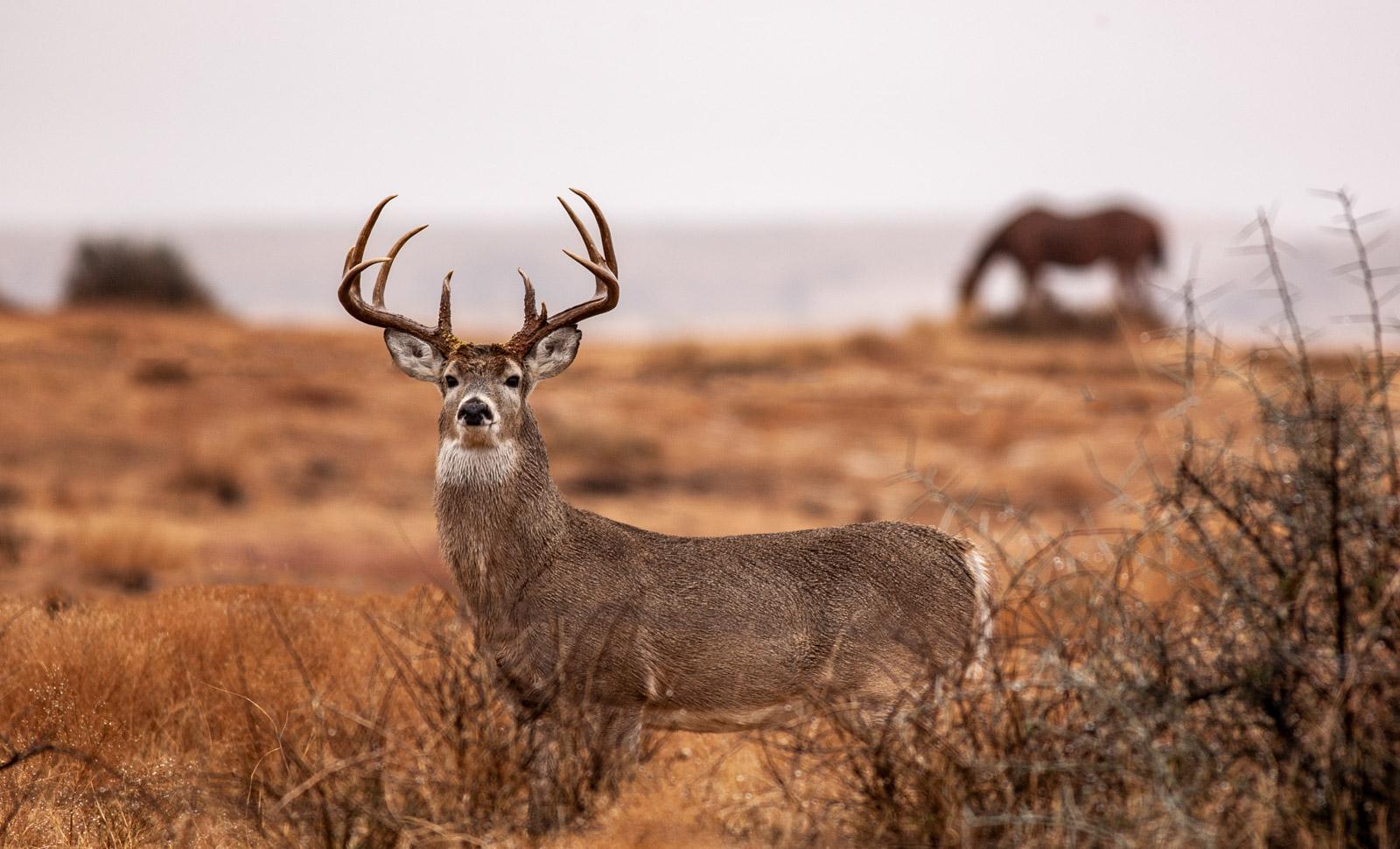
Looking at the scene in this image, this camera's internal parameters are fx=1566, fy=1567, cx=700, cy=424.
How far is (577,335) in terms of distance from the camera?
7.04 metres

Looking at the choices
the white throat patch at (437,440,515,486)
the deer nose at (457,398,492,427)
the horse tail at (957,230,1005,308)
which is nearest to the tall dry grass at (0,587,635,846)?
the white throat patch at (437,440,515,486)

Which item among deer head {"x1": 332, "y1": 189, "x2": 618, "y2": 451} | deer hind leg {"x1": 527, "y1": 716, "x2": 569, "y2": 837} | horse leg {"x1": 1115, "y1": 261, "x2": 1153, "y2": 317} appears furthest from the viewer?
horse leg {"x1": 1115, "y1": 261, "x2": 1153, "y2": 317}

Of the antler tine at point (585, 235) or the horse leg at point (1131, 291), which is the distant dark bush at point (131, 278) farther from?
the antler tine at point (585, 235)

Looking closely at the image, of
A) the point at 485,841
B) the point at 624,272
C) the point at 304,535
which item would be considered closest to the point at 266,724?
the point at 485,841

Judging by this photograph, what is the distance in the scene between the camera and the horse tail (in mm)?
35781

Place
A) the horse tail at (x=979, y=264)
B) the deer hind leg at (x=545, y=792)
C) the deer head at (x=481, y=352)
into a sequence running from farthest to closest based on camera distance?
the horse tail at (x=979, y=264), the deer head at (x=481, y=352), the deer hind leg at (x=545, y=792)

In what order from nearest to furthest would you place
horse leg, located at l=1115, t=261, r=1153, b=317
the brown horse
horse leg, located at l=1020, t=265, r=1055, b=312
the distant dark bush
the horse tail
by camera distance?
horse leg, located at l=1115, t=261, r=1153, b=317
horse leg, located at l=1020, t=265, r=1055, b=312
the brown horse
the horse tail
the distant dark bush

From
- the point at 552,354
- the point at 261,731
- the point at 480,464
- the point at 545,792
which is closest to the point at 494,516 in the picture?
the point at 480,464

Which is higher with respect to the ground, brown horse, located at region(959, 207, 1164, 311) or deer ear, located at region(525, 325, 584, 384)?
brown horse, located at region(959, 207, 1164, 311)

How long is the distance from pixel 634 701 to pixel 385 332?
2.11 metres

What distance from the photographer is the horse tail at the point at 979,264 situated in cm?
3578

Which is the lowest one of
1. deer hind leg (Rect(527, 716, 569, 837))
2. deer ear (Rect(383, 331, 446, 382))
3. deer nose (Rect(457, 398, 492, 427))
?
deer hind leg (Rect(527, 716, 569, 837))

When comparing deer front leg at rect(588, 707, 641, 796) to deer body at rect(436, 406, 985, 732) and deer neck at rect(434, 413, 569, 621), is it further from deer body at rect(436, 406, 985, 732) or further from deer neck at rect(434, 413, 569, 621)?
deer neck at rect(434, 413, 569, 621)

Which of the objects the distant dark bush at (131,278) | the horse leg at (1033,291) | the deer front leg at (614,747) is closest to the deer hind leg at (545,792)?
the deer front leg at (614,747)
